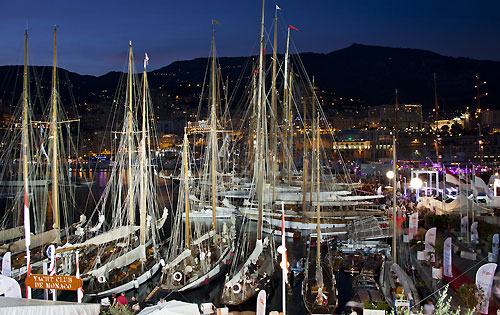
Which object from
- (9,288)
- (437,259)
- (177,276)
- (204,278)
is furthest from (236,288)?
(437,259)

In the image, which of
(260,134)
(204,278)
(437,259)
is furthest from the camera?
(260,134)

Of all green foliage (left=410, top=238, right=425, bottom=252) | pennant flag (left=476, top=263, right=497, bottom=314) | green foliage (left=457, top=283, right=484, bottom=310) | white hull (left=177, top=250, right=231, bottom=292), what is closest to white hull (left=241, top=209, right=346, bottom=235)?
green foliage (left=410, top=238, right=425, bottom=252)

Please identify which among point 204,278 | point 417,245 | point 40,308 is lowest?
point 204,278

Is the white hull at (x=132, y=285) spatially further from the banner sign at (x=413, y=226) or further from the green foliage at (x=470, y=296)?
the banner sign at (x=413, y=226)

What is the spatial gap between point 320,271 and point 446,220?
33.3 ft

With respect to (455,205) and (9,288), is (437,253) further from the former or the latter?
(9,288)

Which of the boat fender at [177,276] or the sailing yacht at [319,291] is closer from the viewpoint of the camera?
the sailing yacht at [319,291]

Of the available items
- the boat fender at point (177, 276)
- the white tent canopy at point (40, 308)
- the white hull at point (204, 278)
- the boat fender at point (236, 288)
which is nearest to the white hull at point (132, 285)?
the boat fender at point (177, 276)

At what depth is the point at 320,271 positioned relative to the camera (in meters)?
16.7

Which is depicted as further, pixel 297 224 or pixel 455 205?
pixel 297 224

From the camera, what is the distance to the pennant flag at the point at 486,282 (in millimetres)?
11922

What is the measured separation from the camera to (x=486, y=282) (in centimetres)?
1202

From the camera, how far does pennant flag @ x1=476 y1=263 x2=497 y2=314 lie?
11.9 m

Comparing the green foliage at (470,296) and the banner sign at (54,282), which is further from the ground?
the banner sign at (54,282)
